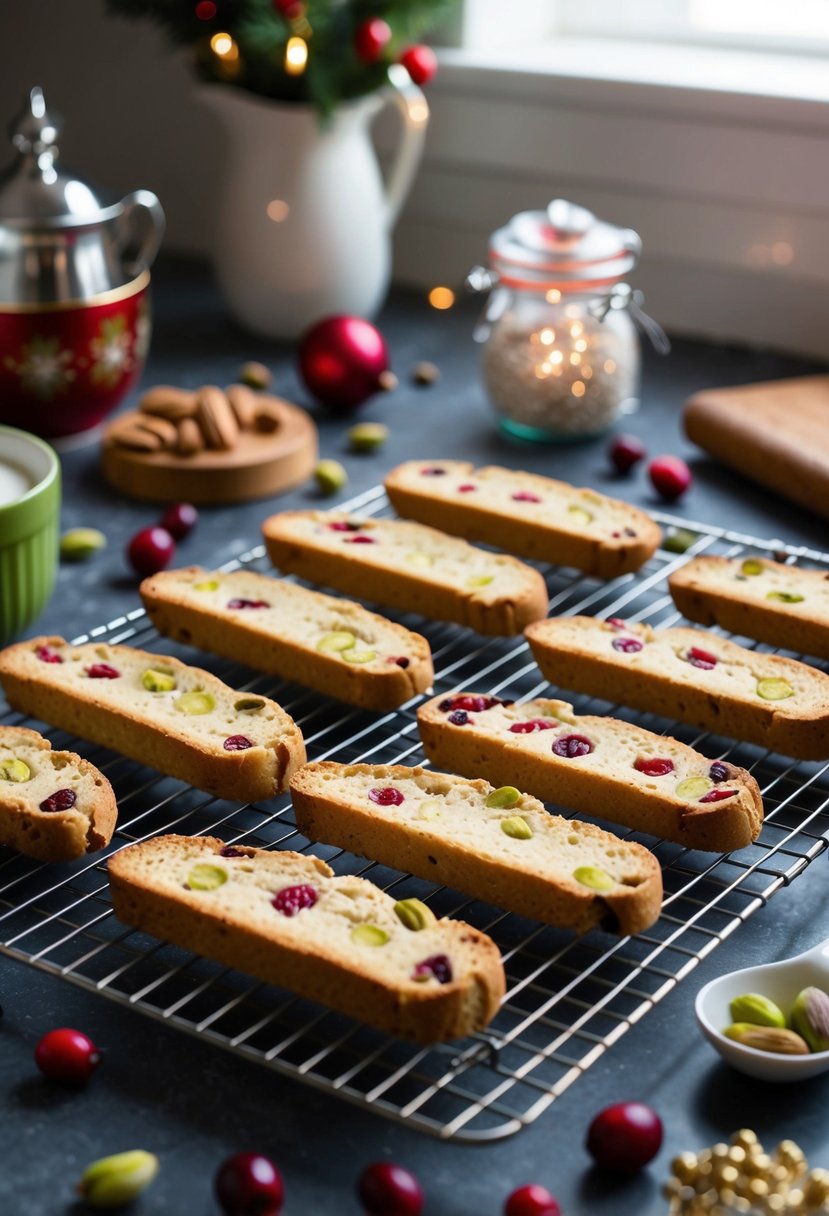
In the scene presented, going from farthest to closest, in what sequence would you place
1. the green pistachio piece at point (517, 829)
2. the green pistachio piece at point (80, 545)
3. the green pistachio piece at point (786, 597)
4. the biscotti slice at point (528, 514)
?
the green pistachio piece at point (80, 545) → the biscotti slice at point (528, 514) → the green pistachio piece at point (786, 597) → the green pistachio piece at point (517, 829)

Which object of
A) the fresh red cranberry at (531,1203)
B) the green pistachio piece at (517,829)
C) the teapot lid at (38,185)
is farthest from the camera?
the teapot lid at (38,185)

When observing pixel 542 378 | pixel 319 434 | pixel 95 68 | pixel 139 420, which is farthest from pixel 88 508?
pixel 95 68

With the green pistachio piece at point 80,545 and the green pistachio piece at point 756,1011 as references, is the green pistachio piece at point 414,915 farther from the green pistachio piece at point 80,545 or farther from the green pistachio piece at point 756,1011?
the green pistachio piece at point 80,545

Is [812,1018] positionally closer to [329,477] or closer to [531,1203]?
[531,1203]

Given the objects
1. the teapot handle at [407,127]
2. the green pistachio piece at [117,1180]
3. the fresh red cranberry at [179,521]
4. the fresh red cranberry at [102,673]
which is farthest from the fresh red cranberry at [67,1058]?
the teapot handle at [407,127]

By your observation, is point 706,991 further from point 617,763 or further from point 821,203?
point 821,203

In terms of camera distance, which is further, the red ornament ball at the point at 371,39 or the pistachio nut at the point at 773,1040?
the red ornament ball at the point at 371,39
